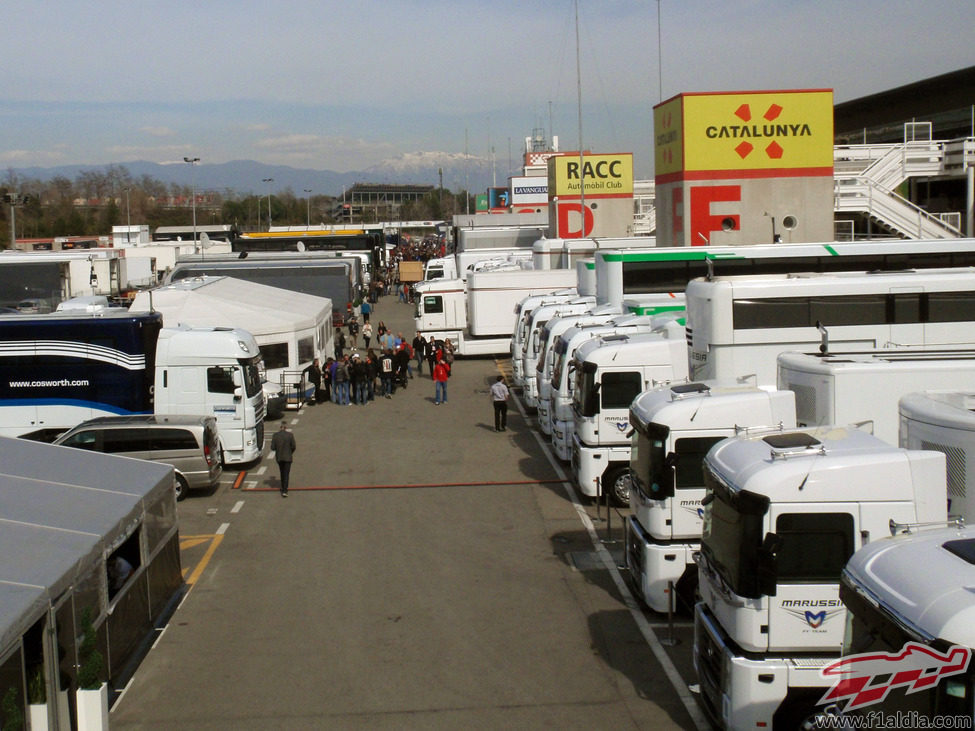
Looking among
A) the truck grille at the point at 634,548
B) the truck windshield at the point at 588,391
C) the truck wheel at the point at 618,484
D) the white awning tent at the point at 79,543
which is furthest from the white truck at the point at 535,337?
the white awning tent at the point at 79,543

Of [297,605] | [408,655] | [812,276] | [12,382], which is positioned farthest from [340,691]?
[12,382]

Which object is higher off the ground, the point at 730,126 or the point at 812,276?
the point at 730,126

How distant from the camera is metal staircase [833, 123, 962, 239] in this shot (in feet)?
95.9

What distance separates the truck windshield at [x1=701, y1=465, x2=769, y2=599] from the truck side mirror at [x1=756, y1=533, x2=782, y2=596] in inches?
1.3

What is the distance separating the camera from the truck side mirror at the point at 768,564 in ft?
24.8

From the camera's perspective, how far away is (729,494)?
799 centimetres

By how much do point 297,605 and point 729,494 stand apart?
246 inches

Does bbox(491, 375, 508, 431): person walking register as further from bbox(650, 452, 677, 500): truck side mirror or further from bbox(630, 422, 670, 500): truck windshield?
bbox(650, 452, 677, 500): truck side mirror

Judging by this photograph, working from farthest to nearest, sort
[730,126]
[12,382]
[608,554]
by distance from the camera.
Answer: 1. [730,126]
2. [12,382]
3. [608,554]

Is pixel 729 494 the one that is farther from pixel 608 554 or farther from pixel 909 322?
pixel 909 322

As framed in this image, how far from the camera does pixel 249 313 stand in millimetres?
25844

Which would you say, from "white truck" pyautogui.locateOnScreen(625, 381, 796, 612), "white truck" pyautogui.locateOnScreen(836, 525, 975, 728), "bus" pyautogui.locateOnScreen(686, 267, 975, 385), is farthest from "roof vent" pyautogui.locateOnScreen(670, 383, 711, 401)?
"white truck" pyautogui.locateOnScreen(836, 525, 975, 728)

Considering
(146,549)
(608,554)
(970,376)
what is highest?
(970,376)

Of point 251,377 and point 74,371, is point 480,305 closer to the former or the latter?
point 251,377
